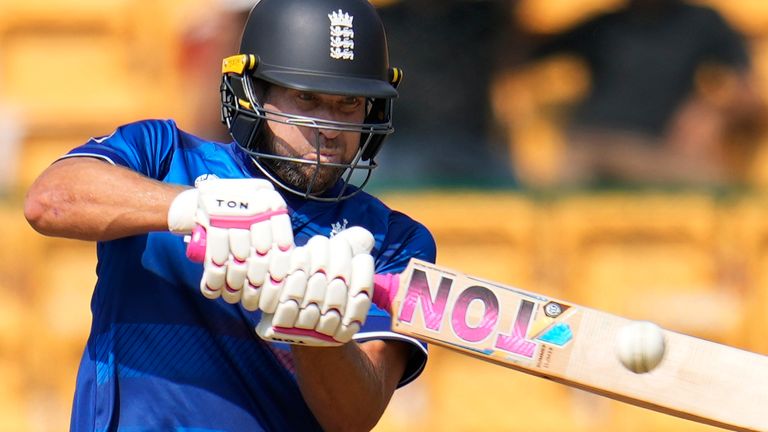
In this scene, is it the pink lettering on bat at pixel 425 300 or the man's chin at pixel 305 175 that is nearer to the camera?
the pink lettering on bat at pixel 425 300

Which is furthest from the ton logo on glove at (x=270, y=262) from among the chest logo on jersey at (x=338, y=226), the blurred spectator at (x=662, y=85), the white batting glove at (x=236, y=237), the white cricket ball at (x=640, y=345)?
the blurred spectator at (x=662, y=85)

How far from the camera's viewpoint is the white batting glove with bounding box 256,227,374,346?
2303 millimetres

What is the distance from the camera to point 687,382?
2.69 metres

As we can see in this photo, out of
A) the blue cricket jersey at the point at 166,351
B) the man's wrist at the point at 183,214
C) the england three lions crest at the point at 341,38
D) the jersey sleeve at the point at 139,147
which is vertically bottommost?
the blue cricket jersey at the point at 166,351

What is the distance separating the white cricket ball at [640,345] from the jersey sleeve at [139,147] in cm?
94

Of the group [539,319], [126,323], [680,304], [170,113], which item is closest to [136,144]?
[126,323]

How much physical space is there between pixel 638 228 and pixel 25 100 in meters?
2.46

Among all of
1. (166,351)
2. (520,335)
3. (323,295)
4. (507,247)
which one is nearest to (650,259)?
(507,247)

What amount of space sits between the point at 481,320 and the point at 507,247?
8.91 ft

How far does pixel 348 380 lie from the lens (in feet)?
8.55

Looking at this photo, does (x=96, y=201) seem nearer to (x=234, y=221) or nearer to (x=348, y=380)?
(x=234, y=221)

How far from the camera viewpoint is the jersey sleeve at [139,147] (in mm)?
2570

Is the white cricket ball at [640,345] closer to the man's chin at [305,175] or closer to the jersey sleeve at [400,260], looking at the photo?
the jersey sleeve at [400,260]

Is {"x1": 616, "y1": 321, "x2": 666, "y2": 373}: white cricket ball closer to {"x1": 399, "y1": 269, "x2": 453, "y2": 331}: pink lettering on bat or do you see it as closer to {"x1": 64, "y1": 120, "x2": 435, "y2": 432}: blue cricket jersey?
{"x1": 399, "y1": 269, "x2": 453, "y2": 331}: pink lettering on bat
